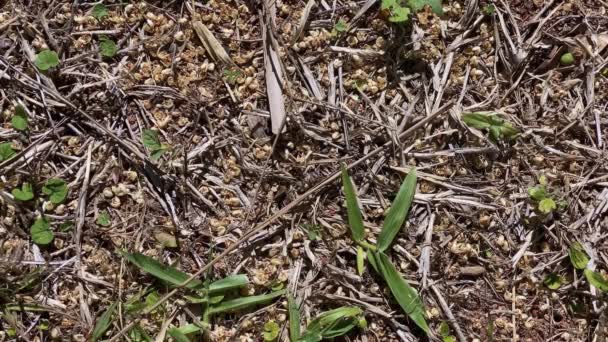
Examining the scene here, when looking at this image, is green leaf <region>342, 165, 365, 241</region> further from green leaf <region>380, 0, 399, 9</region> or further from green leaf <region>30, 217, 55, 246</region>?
green leaf <region>30, 217, 55, 246</region>

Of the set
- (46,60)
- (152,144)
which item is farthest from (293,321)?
(46,60)

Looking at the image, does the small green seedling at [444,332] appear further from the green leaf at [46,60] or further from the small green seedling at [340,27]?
the green leaf at [46,60]

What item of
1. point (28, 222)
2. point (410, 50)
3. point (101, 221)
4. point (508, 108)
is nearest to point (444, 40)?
point (410, 50)

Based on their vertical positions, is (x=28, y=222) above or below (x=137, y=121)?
below

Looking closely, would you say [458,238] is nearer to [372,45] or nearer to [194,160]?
[372,45]

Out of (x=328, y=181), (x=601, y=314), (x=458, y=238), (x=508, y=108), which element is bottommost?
(x=601, y=314)

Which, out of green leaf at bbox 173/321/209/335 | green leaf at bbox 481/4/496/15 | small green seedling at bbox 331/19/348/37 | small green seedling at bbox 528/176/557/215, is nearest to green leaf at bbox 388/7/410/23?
small green seedling at bbox 331/19/348/37
